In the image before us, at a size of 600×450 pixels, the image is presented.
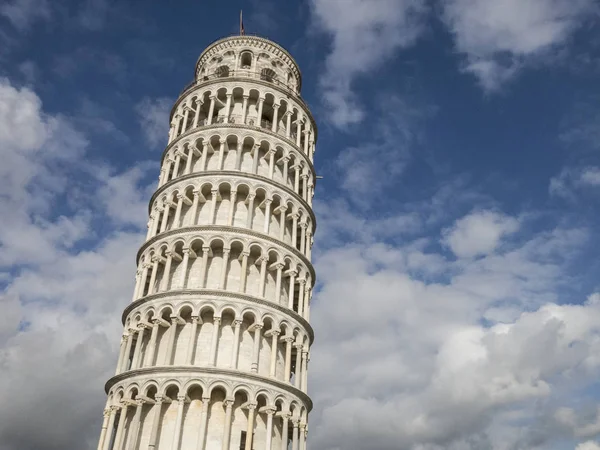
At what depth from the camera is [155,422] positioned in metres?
28.7

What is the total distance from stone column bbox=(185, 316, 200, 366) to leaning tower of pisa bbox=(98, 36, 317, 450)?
0.19 feet

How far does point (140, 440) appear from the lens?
95.7 ft

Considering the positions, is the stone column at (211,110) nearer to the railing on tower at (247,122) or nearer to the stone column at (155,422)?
the railing on tower at (247,122)

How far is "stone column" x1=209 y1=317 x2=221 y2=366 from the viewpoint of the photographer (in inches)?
1182

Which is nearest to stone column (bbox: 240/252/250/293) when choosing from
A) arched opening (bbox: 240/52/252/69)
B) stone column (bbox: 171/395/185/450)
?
stone column (bbox: 171/395/185/450)

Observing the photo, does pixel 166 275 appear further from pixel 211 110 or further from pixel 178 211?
pixel 211 110

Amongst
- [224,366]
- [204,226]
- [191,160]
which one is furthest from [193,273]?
[191,160]

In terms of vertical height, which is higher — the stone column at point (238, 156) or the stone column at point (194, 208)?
the stone column at point (238, 156)

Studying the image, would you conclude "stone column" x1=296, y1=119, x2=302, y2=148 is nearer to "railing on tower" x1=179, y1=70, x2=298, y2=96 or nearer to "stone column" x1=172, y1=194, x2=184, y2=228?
"railing on tower" x1=179, y1=70, x2=298, y2=96

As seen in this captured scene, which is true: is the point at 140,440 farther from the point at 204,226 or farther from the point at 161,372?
the point at 204,226

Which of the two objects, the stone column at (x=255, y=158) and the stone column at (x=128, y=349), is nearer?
the stone column at (x=128, y=349)

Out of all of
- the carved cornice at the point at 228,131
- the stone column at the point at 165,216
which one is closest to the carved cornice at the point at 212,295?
the stone column at the point at 165,216

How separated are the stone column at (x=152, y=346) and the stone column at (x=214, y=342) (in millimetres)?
3119

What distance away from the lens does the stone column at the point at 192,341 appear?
3006cm
